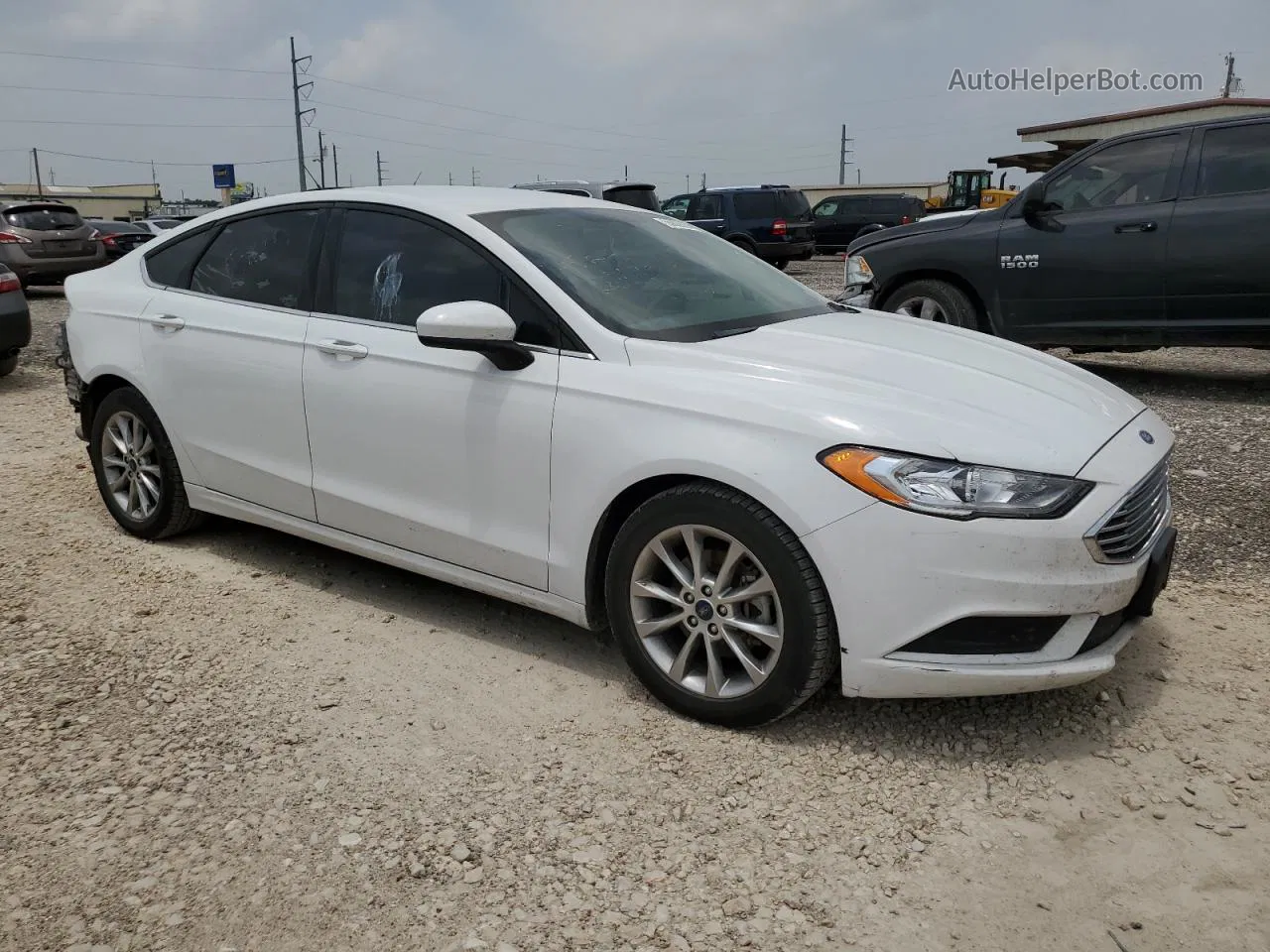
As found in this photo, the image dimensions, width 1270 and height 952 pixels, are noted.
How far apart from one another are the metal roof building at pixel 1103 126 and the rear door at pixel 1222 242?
10185 millimetres

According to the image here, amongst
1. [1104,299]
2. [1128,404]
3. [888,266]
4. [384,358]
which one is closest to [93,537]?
[384,358]

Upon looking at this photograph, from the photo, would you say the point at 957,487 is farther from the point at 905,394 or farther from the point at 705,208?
the point at 705,208

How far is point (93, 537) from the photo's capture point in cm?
486

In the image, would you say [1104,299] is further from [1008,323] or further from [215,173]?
[215,173]

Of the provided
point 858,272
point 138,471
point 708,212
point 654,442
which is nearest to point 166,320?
point 138,471

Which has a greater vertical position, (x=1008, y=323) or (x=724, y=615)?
(x=1008, y=323)

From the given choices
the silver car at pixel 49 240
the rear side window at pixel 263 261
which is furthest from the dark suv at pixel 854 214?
the rear side window at pixel 263 261

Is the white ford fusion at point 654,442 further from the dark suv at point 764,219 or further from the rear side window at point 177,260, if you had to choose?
the dark suv at point 764,219

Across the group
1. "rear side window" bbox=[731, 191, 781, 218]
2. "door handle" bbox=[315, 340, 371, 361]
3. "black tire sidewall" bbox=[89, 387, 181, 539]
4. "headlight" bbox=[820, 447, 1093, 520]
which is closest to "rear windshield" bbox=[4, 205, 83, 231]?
"rear side window" bbox=[731, 191, 781, 218]

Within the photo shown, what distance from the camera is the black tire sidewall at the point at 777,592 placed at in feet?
9.25

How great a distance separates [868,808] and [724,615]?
2.10 ft

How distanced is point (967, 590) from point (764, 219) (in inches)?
763

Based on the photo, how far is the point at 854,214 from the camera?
27.1 m

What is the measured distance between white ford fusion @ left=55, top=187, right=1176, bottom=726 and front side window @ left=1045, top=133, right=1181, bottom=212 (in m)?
4.26
